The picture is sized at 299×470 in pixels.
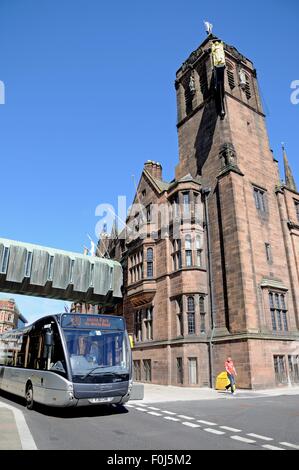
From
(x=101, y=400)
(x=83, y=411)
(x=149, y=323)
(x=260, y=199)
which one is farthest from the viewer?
(x=149, y=323)

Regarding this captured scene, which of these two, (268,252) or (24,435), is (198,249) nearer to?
(268,252)

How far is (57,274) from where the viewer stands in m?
29.4

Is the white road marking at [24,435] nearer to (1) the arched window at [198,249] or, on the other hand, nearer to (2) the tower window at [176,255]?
(2) the tower window at [176,255]

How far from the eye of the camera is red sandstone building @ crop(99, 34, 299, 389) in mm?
20297

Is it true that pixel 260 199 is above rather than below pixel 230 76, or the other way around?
below

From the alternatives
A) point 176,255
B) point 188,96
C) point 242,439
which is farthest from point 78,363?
point 188,96

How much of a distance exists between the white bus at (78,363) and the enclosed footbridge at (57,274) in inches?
639

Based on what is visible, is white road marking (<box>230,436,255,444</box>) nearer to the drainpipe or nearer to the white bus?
the white bus

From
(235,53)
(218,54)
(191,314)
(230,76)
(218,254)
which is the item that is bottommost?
(191,314)

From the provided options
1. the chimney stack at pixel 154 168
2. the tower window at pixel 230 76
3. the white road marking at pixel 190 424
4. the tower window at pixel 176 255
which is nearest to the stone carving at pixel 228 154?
the tower window at pixel 176 255

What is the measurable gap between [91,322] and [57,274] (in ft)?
63.3
